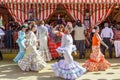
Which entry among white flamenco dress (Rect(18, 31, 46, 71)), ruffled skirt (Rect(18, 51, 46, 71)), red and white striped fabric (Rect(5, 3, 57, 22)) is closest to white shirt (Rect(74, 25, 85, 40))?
red and white striped fabric (Rect(5, 3, 57, 22))

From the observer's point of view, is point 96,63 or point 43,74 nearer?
point 43,74

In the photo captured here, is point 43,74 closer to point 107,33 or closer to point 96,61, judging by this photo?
point 96,61

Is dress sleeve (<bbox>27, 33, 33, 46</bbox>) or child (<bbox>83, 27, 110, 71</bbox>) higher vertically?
dress sleeve (<bbox>27, 33, 33, 46</bbox>)

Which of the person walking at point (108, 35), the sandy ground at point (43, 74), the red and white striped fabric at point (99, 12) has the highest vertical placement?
the red and white striped fabric at point (99, 12)

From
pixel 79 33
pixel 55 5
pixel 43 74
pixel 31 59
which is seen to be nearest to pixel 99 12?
pixel 79 33

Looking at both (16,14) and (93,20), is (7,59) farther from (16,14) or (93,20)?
(93,20)

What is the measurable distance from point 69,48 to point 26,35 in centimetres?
217

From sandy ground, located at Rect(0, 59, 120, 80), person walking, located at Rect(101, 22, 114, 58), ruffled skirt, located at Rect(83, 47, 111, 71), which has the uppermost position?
person walking, located at Rect(101, 22, 114, 58)

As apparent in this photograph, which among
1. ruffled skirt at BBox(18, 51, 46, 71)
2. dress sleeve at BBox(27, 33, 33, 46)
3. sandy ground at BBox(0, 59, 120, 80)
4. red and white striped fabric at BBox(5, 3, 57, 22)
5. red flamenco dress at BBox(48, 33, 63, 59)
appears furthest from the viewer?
red and white striped fabric at BBox(5, 3, 57, 22)

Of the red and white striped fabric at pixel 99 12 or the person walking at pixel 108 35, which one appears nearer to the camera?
the person walking at pixel 108 35

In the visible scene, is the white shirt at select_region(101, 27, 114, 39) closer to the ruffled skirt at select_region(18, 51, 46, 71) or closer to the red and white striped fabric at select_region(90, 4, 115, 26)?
the red and white striped fabric at select_region(90, 4, 115, 26)

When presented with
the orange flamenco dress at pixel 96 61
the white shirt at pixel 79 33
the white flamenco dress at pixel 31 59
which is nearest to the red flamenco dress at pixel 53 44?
the white shirt at pixel 79 33

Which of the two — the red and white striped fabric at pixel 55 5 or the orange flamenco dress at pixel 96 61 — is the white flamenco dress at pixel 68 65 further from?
the red and white striped fabric at pixel 55 5

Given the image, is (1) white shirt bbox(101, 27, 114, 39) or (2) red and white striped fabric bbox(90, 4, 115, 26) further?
(2) red and white striped fabric bbox(90, 4, 115, 26)
